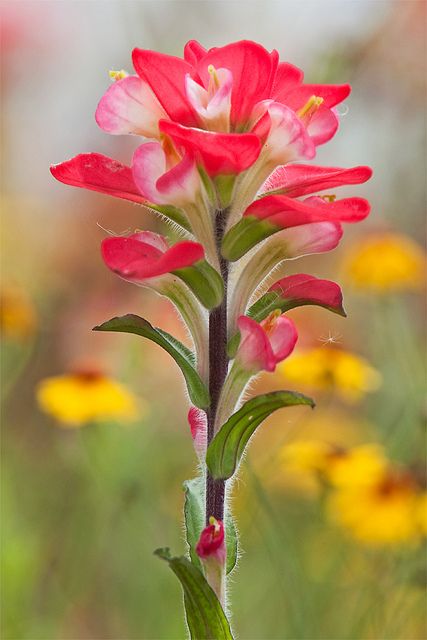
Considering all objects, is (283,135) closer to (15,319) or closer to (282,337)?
(282,337)

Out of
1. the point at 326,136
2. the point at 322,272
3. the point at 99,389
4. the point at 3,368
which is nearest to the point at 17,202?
the point at 3,368

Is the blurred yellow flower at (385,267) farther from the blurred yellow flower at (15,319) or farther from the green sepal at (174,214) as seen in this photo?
the green sepal at (174,214)

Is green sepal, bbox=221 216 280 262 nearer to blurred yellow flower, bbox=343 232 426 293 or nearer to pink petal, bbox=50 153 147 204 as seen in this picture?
pink petal, bbox=50 153 147 204

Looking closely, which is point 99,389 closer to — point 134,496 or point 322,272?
point 134,496

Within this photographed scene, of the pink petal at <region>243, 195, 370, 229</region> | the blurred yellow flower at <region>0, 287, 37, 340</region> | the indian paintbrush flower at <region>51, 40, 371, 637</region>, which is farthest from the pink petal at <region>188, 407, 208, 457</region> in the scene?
the blurred yellow flower at <region>0, 287, 37, 340</region>

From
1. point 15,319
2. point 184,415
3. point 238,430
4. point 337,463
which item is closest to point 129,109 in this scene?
point 238,430
